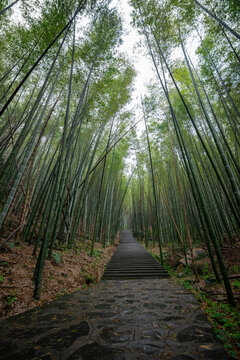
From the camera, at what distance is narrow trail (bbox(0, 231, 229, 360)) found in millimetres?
1105

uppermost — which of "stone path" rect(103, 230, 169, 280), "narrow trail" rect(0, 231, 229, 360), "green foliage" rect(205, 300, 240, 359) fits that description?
"stone path" rect(103, 230, 169, 280)

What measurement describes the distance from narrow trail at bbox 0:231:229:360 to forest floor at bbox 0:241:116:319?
20 centimetres

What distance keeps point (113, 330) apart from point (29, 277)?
5.64 feet

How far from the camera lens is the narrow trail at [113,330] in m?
1.11

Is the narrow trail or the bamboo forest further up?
the bamboo forest

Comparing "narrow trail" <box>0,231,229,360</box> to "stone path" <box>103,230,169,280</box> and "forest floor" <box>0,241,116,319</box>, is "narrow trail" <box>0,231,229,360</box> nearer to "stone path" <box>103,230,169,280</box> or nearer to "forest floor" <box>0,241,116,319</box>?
"forest floor" <box>0,241,116,319</box>

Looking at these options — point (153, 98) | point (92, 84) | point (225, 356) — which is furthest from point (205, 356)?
point (153, 98)

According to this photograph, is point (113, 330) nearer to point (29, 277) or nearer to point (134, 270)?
point (29, 277)

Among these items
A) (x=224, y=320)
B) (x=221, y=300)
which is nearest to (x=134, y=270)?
(x=221, y=300)

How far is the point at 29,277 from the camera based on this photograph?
2430 mm

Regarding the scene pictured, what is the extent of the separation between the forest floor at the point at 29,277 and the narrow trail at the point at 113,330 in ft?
0.67

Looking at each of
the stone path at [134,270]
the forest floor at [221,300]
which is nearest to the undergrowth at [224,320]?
the forest floor at [221,300]

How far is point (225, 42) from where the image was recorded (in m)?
3.49

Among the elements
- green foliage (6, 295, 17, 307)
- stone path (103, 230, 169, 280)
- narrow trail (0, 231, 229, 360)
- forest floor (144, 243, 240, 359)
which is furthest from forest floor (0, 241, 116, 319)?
forest floor (144, 243, 240, 359)
